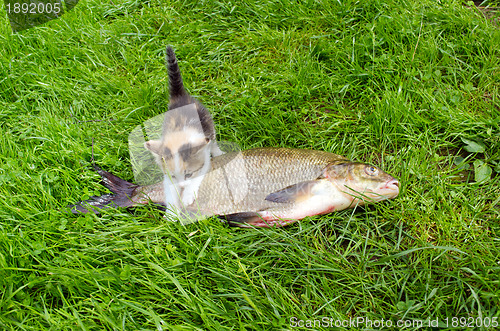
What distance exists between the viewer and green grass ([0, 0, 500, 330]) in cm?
228

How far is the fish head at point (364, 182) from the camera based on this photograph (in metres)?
2.58

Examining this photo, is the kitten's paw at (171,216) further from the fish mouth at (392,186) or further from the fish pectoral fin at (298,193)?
the fish mouth at (392,186)

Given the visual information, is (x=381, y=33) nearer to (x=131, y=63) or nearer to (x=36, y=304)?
(x=131, y=63)

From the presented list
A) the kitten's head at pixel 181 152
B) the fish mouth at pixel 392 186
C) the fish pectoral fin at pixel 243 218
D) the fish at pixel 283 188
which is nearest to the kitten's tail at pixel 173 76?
the kitten's head at pixel 181 152

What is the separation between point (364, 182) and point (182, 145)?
4.54 ft

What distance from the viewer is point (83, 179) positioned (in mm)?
3006

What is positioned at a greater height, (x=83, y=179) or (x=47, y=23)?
(x=47, y=23)

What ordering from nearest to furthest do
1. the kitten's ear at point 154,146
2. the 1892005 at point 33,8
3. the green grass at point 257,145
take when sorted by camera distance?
the green grass at point 257,145 < the kitten's ear at point 154,146 < the 1892005 at point 33,8

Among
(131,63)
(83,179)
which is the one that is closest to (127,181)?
(83,179)

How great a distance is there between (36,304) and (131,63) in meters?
2.56

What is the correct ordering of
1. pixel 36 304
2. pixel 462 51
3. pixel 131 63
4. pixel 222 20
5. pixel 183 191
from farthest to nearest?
pixel 222 20 < pixel 131 63 < pixel 462 51 < pixel 183 191 < pixel 36 304

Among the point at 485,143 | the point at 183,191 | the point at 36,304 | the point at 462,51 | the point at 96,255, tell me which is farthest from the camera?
the point at 462,51

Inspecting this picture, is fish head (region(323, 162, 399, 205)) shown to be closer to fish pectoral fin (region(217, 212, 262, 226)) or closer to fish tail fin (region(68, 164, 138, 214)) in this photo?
fish pectoral fin (region(217, 212, 262, 226))

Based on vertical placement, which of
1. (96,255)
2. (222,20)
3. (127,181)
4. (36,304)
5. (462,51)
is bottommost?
(36,304)
